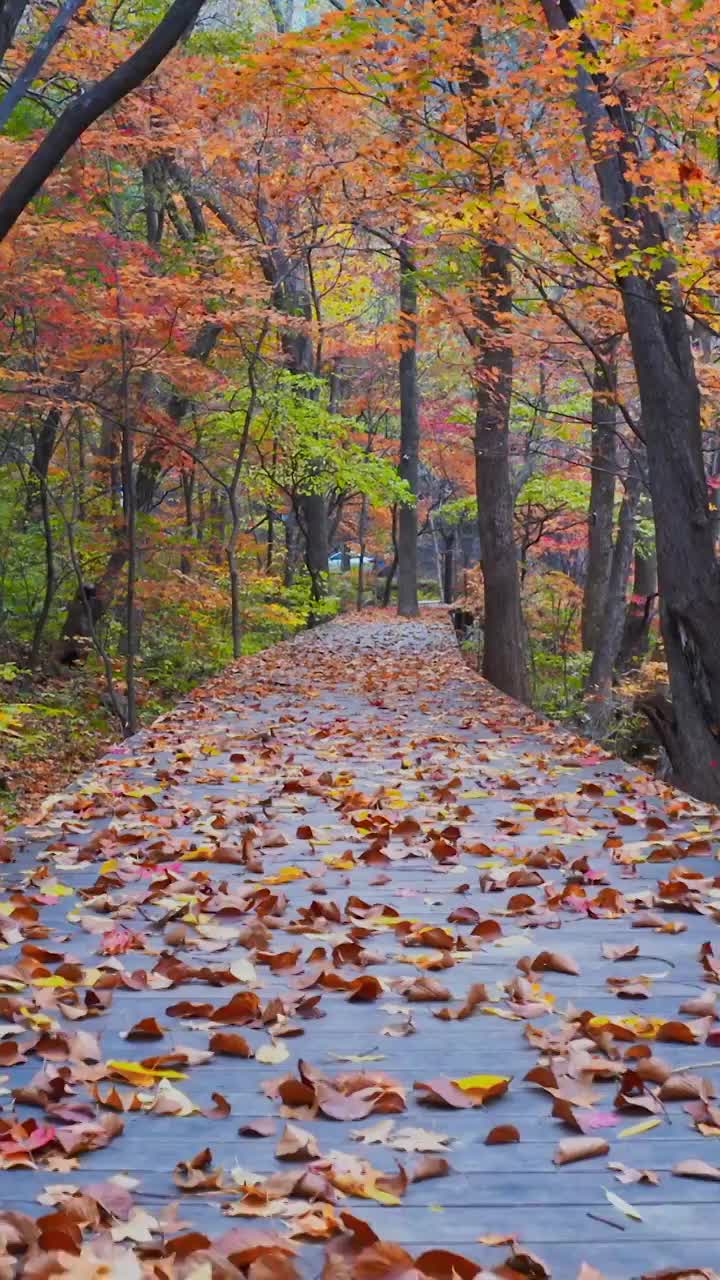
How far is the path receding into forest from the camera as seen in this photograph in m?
2.08

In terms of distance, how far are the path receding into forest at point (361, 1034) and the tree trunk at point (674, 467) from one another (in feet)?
6.63

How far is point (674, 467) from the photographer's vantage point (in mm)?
7891

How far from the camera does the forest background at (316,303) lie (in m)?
7.89

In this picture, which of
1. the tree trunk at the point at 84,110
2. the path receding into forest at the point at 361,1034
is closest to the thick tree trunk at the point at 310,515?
the tree trunk at the point at 84,110

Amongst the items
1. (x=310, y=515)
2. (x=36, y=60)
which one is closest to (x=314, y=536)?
(x=310, y=515)

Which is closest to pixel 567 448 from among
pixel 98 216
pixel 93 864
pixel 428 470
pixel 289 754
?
pixel 428 470

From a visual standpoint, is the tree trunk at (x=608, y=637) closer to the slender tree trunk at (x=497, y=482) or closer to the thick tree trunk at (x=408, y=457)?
the slender tree trunk at (x=497, y=482)

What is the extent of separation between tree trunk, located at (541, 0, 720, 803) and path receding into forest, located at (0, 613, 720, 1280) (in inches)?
79.5

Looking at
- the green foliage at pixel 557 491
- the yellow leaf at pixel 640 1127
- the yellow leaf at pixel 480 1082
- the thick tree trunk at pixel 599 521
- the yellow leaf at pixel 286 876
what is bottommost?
the yellow leaf at pixel 640 1127

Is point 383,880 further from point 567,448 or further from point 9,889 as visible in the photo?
point 567,448

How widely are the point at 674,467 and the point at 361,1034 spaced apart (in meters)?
5.73

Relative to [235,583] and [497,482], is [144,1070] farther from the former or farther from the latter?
[235,583]

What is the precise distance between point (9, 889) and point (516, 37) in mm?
13360

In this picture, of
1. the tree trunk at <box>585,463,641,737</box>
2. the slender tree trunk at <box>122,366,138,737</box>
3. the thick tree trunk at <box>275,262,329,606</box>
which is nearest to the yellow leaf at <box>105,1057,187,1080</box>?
the slender tree trunk at <box>122,366,138,737</box>
